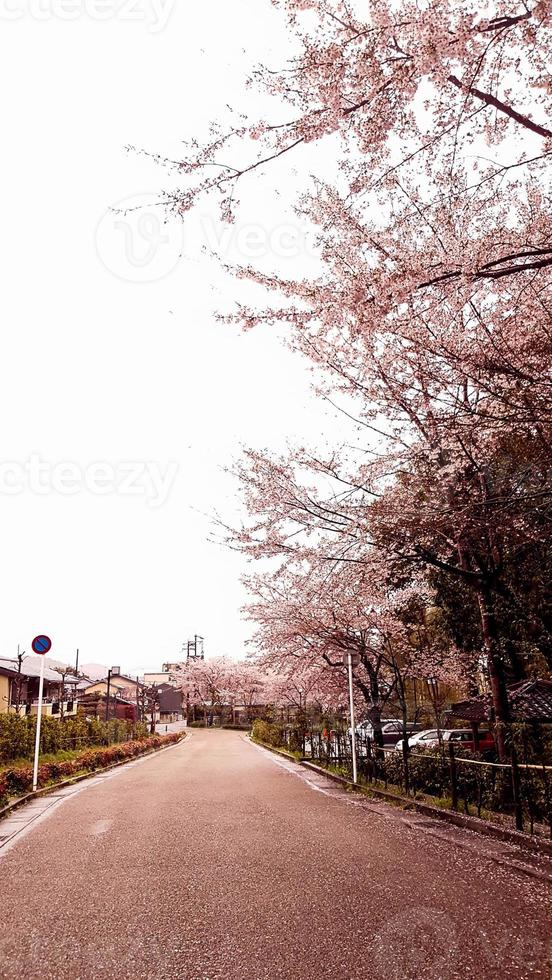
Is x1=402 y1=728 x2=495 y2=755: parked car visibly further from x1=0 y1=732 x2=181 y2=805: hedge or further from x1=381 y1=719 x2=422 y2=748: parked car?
x1=0 y1=732 x2=181 y2=805: hedge

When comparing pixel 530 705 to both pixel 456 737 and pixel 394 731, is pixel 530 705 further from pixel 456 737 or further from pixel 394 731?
pixel 394 731

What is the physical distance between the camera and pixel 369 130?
4.27 m

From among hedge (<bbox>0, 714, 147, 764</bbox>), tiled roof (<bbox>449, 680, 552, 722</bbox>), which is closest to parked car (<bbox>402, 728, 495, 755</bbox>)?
tiled roof (<bbox>449, 680, 552, 722</bbox>)

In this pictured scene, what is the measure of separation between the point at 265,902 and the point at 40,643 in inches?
378

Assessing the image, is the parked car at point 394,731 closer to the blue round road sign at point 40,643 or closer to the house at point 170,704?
the blue round road sign at point 40,643

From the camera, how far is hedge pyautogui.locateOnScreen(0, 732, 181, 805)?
38.3 ft

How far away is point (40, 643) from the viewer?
12.9 meters

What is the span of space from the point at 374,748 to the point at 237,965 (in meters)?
10.6

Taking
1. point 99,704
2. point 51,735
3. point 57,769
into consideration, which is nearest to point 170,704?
point 99,704

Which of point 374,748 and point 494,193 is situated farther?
point 374,748

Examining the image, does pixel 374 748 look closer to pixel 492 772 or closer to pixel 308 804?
pixel 308 804

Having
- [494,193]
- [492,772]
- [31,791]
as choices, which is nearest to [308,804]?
[492,772]

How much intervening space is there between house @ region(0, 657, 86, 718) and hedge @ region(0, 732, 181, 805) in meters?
3.69

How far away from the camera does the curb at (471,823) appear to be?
6.58 metres
